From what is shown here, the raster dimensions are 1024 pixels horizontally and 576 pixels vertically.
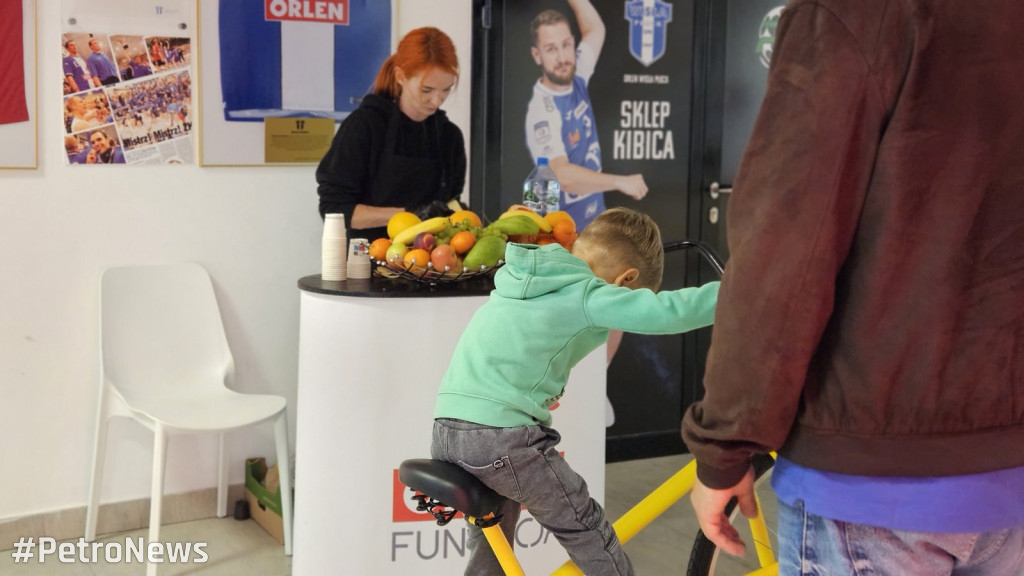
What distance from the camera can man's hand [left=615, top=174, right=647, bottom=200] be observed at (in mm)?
4223

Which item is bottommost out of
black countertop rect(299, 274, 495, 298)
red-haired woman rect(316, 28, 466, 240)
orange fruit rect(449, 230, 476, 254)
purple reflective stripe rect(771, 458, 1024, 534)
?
purple reflective stripe rect(771, 458, 1024, 534)

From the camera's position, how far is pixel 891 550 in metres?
1.12

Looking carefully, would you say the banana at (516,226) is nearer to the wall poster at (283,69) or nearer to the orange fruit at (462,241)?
the orange fruit at (462,241)

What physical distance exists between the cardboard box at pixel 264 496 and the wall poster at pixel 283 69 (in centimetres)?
103

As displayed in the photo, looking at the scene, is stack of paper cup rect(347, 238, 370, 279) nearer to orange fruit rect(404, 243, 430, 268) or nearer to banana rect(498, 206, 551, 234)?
orange fruit rect(404, 243, 430, 268)

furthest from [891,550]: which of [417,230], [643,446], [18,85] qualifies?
[643,446]

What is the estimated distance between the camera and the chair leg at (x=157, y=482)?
3.01 meters

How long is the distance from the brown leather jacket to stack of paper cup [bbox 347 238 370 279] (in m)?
1.82

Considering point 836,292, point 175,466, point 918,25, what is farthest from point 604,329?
point 175,466

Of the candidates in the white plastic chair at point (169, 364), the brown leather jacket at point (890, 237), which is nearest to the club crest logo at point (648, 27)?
the white plastic chair at point (169, 364)

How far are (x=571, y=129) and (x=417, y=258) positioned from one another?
1.66 meters

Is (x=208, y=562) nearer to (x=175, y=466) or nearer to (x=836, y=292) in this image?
(x=175, y=466)

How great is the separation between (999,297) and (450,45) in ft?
8.82

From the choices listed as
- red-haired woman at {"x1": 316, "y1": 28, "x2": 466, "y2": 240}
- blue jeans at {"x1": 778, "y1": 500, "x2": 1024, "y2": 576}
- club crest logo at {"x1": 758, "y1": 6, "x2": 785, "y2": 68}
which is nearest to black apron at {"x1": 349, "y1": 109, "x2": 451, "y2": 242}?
red-haired woman at {"x1": 316, "y1": 28, "x2": 466, "y2": 240}
